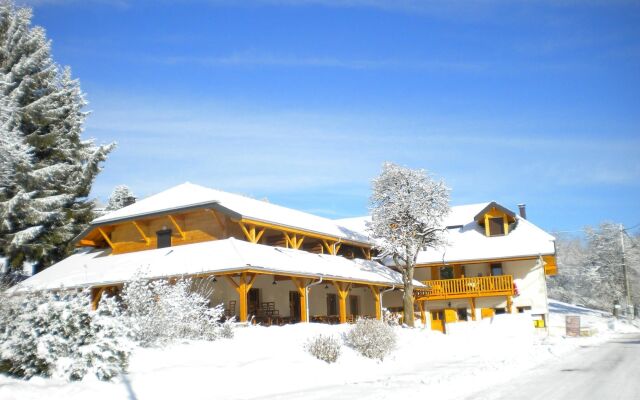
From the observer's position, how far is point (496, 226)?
3944 cm

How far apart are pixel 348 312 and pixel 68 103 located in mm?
21676

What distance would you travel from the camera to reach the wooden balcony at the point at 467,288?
35906mm

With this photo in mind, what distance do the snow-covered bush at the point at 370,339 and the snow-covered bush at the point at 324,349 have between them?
2.03 meters

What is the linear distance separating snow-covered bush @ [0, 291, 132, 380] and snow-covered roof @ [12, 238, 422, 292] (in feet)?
24.2

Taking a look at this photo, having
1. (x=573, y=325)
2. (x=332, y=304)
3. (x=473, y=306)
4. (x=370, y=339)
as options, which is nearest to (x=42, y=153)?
(x=332, y=304)

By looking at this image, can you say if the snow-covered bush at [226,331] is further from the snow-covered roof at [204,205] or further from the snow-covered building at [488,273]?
the snow-covered building at [488,273]

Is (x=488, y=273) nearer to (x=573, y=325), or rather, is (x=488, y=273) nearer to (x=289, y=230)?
(x=573, y=325)

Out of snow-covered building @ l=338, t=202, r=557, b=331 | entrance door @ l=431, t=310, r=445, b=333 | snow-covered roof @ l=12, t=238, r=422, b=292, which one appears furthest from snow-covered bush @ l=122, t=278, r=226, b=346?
entrance door @ l=431, t=310, r=445, b=333

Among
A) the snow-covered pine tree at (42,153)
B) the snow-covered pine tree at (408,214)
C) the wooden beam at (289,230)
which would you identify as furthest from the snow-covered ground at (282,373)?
the snow-covered pine tree at (42,153)

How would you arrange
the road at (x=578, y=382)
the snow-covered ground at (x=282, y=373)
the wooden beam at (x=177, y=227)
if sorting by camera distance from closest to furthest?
1. the road at (x=578, y=382)
2. the snow-covered ground at (x=282, y=373)
3. the wooden beam at (x=177, y=227)

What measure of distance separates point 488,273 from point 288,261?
701 inches

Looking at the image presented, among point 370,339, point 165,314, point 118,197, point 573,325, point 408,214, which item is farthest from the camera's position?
point 118,197

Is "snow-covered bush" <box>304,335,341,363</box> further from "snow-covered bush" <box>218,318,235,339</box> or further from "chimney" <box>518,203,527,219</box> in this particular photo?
"chimney" <box>518,203,527,219</box>

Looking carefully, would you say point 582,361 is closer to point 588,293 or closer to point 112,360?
point 112,360
